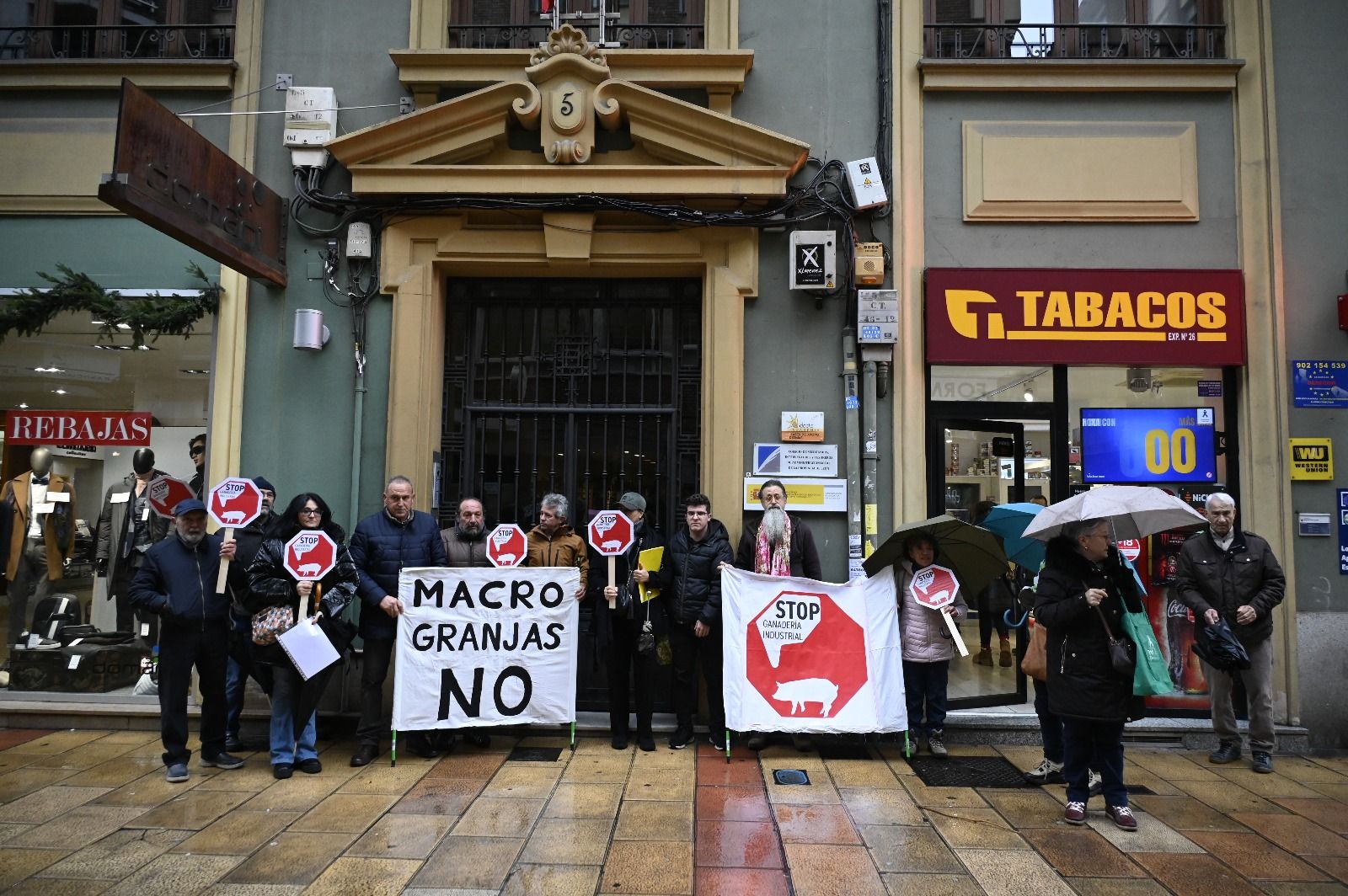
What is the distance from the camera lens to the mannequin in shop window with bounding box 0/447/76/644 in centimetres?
768

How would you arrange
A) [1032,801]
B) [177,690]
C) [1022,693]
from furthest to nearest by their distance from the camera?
[1022,693] → [177,690] → [1032,801]

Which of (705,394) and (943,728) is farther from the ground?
(705,394)

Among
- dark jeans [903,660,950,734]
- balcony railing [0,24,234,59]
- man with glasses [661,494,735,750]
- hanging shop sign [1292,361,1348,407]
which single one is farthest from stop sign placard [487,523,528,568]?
hanging shop sign [1292,361,1348,407]

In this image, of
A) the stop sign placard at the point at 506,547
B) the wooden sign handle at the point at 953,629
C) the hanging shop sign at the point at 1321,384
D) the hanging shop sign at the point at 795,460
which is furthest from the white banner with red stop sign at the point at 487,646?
the hanging shop sign at the point at 1321,384

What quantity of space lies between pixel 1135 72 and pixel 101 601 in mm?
10128

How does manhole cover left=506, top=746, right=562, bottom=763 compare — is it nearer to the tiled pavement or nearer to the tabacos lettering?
the tiled pavement

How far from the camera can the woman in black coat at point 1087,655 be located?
494cm

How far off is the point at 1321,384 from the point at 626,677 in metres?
6.23

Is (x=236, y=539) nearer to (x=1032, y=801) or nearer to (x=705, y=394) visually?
(x=705, y=394)

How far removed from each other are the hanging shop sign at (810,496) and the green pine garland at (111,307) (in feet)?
16.3

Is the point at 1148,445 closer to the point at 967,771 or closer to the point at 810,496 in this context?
the point at 810,496

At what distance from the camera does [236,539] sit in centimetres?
624

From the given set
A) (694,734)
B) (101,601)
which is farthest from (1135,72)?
(101,601)

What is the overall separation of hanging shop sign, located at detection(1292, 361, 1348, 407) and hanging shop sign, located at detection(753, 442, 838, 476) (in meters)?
3.90
